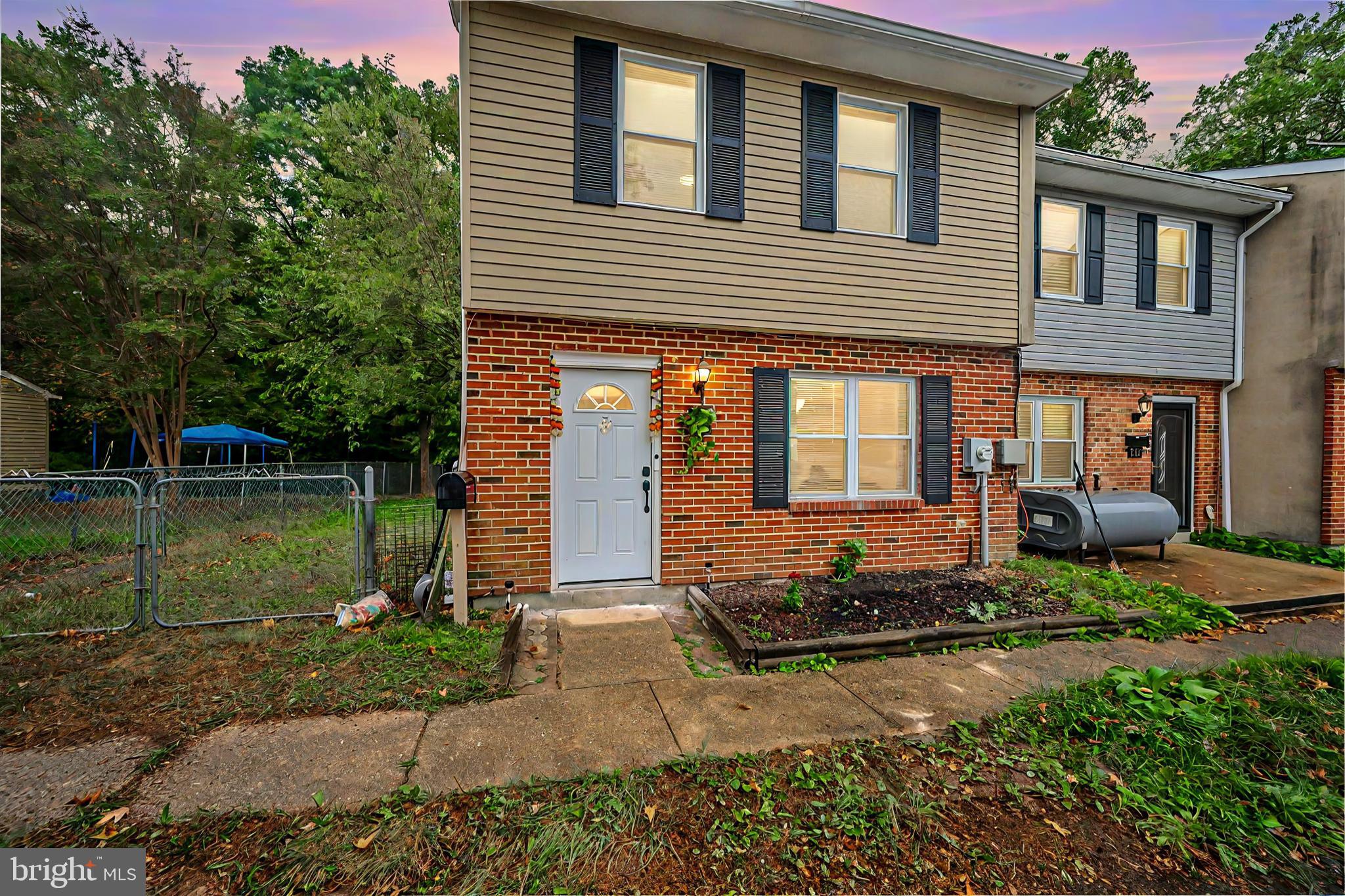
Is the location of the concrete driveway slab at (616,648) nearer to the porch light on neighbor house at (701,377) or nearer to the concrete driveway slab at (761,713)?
the concrete driveway slab at (761,713)

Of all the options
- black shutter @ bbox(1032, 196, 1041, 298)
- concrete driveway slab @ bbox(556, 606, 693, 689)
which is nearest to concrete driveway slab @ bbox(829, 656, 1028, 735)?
concrete driveway slab @ bbox(556, 606, 693, 689)

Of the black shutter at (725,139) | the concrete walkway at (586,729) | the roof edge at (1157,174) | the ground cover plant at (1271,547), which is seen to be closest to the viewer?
the concrete walkway at (586,729)

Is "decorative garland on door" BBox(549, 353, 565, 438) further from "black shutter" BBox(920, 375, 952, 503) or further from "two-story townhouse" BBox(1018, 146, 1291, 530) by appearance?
"two-story townhouse" BBox(1018, 146, 1291, 530)

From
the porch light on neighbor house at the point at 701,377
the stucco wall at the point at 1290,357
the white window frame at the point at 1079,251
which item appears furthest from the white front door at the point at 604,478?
the stucco wall at the point at 1290,357

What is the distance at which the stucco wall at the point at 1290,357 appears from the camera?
736cm

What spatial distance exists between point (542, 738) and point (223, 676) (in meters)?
2.47

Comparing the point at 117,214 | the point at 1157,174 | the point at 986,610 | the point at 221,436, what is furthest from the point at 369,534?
the point at 221,436

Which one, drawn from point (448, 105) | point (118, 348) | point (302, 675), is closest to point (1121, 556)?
point (302, 675)

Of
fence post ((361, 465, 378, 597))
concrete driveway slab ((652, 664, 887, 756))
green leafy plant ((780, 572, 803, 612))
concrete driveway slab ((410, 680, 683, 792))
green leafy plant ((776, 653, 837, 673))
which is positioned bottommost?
concrete driveway slab ((410, 680, 683, 792))

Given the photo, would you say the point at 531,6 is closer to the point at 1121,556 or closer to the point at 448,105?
the point at 1121,556

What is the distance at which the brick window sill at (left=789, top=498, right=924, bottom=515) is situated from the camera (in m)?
5.32

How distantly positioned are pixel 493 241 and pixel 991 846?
5099 millimetres

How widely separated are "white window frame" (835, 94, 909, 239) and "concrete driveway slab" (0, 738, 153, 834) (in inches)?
263

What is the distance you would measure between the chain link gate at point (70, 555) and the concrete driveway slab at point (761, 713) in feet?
15.3
